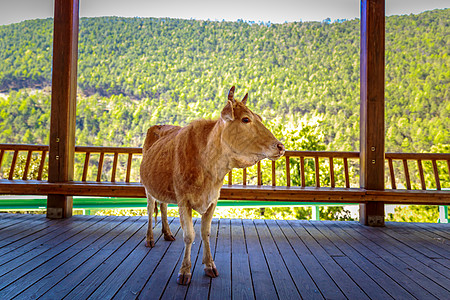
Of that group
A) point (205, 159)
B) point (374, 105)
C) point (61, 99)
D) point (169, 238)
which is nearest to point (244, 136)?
point (205, 159)

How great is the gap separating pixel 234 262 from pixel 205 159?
106 cm

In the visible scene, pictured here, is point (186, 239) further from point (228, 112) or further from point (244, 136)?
point (228, 112)

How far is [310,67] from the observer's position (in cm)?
2041

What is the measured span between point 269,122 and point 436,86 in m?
8.71

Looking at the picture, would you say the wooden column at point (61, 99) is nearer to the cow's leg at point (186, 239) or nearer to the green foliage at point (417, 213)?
the cow's leg at point (186, 239)

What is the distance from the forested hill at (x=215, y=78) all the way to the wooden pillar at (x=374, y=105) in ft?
40.8

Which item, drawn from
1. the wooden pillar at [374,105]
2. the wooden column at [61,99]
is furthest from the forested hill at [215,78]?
the wooden pillar at [374,105]

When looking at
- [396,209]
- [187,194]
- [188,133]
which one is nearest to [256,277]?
[187,194]

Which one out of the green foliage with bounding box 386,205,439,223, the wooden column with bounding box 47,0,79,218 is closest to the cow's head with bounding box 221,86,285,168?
the wooden column with bounding box 47,0,79,218

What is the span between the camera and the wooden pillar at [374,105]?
5.02m

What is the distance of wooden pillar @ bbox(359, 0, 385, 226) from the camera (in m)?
5.02

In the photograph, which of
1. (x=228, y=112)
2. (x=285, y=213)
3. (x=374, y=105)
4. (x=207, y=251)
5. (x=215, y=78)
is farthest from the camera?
Answer: (x=215, y=78)

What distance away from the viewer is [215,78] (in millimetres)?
19953

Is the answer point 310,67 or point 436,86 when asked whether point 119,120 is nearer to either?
point 310,67
